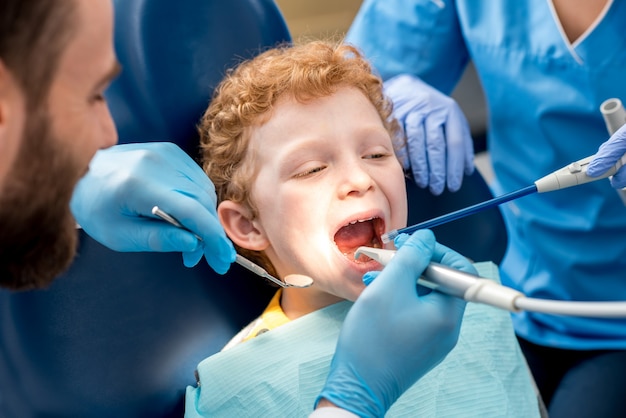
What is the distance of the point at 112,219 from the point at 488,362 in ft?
2.60

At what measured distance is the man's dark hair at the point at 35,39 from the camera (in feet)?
2.98

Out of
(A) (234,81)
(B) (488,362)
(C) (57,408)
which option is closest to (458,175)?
(B) (488,362)

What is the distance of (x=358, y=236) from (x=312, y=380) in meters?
0.30

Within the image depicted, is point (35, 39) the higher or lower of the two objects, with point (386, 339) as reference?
higher

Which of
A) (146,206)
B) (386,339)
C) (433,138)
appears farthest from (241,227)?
(386,339)

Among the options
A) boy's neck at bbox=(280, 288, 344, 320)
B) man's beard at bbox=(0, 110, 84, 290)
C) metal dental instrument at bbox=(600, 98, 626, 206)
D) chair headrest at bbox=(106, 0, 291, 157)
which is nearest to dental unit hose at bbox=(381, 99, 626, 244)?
metal dental instrument at bbox=(600, 98, 626, 206)

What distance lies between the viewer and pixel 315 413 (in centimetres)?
111

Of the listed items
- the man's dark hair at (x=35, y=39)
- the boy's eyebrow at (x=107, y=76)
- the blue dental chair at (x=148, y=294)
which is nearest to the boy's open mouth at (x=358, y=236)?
the blue dental chair at (x=148, y=294)

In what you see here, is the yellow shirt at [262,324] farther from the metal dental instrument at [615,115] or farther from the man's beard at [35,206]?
the metal dental instrument at [615,115]

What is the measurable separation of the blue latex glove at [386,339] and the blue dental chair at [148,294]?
1.63ft

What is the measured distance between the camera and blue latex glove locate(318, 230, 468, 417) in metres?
1.11

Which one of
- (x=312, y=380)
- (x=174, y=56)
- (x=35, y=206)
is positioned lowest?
(x=312, y=380)

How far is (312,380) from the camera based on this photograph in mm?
1483

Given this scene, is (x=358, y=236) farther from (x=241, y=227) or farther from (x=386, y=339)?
(x=386, y=339)
